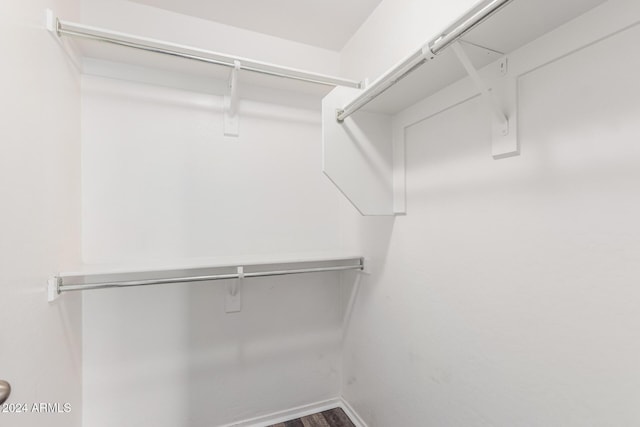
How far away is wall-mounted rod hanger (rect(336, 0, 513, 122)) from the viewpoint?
0.67 m

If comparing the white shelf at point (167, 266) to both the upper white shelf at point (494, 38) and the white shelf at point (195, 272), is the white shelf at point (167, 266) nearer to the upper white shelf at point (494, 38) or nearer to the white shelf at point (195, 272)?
the white shelf at point (195, 272)

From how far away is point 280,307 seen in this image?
182cm

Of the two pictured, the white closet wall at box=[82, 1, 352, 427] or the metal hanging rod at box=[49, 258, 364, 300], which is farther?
the white closet wall at box=[82, 1, 352, 427]

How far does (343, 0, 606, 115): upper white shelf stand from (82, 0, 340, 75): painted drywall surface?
91 cm

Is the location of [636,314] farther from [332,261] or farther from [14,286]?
[14,286]

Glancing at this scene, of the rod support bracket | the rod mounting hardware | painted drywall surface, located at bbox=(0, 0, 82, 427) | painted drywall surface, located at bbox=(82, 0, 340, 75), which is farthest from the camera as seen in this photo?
the rod mounting hardware

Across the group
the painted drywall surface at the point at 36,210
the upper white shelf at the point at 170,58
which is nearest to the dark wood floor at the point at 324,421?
the painted drywall surface at the point at 36,210

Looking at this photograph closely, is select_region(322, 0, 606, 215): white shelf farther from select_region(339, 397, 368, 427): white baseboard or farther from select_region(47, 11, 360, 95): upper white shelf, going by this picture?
select_region(339, 397, 368, 427): white baseboard

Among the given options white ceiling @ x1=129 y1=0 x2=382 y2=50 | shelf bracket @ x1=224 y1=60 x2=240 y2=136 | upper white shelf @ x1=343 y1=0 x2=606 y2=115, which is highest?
white ceiling @ x1=129 y1=0 x2=382 y2=50

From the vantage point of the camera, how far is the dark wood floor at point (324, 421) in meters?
1.76

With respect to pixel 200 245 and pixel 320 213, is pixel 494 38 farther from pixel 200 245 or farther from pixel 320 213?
pixel 200 245

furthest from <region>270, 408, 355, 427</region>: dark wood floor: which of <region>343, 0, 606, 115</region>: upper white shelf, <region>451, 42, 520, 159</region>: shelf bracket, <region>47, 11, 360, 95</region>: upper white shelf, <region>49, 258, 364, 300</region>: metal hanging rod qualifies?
<region>47, 11, 360, 95</region>: upper white shelf

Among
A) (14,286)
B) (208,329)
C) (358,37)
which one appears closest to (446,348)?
(208,329)

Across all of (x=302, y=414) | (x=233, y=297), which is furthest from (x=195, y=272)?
(x=302, y=414)
